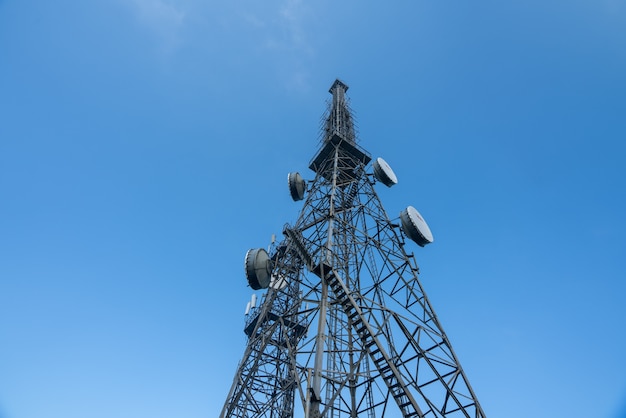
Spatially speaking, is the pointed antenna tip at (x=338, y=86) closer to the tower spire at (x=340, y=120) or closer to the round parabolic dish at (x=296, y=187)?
the tower spire at (x=340, y=120)

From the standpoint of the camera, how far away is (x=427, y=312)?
1695 centimetres

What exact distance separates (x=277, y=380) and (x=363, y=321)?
48.7ft

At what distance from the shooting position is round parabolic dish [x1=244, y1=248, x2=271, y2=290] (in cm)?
1848

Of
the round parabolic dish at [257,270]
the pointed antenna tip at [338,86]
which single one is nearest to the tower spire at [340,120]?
the pointed antenna tip at [338,86]

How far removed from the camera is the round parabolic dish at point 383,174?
22.5 meters

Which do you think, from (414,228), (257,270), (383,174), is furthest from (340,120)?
(257,270)

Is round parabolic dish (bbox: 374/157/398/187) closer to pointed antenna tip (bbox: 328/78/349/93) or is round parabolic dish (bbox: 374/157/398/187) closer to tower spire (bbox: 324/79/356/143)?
tower spire (bbox: 324/79/356/143)

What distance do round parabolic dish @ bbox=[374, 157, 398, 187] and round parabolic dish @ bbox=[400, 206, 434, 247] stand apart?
3190 millimetres

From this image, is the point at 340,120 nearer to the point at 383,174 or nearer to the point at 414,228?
the point at 383,174

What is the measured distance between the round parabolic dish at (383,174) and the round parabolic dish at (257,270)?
812cm

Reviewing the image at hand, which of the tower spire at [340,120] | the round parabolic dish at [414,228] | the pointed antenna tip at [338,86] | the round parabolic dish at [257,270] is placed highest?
the pointed antenna tip at [338,86]

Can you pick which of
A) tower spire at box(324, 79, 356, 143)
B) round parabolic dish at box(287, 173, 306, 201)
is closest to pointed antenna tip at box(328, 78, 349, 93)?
tower spire at box(324, 79, 356, 143)

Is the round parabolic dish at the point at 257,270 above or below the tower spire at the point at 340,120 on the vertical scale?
below

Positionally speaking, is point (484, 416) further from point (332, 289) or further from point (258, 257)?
point (258, 257)
